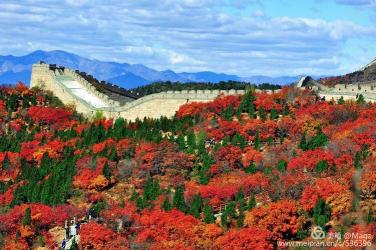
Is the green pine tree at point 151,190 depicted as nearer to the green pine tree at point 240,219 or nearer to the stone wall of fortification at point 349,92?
the green pine tree at point 240,219

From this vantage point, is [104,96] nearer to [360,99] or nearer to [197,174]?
[360,99]

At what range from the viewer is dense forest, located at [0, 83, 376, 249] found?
180ft

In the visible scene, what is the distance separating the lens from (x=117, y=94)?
10688 cm

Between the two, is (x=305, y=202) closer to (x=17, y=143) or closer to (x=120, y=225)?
(x=120, y=225)

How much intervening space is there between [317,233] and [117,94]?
186ft

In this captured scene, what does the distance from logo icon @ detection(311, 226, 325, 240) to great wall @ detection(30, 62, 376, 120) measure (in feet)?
88.4

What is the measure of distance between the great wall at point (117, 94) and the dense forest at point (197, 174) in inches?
93.3

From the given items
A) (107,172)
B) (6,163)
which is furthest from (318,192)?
(6,163)

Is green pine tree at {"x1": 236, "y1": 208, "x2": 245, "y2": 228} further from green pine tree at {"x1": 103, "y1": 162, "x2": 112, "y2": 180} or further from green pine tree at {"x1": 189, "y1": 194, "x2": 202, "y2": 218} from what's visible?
green pine tree at {"x1": 103, "y1": 162, "x2": 112, "y2": 180}

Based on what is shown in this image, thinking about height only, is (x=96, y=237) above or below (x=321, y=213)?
below

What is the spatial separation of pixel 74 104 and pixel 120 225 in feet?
125

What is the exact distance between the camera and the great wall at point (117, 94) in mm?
82250

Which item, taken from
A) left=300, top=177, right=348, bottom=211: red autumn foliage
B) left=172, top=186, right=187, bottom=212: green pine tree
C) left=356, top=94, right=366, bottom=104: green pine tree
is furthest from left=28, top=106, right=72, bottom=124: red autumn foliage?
left=300, top=177, right=348, bottom=211: red autumn foliage

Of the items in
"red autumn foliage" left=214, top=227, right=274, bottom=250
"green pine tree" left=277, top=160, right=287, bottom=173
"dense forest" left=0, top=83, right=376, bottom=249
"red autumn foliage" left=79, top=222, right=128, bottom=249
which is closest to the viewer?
"red autumn foliage" left=214, top=227, right=274, bottom=250
